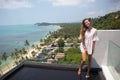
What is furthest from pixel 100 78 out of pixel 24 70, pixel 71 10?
pixel 71 10

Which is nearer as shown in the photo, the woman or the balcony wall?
the woman

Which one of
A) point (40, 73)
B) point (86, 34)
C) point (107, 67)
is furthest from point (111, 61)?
point (40, 73)

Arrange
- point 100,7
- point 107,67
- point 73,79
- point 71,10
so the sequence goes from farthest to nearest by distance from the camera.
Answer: point 71,10, point 100,7, point 107,67, point 73,79

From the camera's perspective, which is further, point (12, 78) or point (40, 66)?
point (40, 66)

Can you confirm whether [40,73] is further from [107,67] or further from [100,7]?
[100,7]

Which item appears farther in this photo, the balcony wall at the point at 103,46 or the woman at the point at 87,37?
the balcony wall at the point at 103,46

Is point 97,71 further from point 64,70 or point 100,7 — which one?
point 100,7

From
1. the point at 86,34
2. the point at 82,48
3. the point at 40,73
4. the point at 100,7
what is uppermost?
the point at 100,7

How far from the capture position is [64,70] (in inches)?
136

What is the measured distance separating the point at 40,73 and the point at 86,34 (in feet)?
3.91

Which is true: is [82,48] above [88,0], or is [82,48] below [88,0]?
below

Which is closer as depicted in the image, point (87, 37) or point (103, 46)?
point (87, 37)

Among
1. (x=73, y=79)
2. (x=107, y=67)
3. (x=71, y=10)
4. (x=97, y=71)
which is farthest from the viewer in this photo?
(x=71, y=10)

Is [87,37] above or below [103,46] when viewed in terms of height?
above
